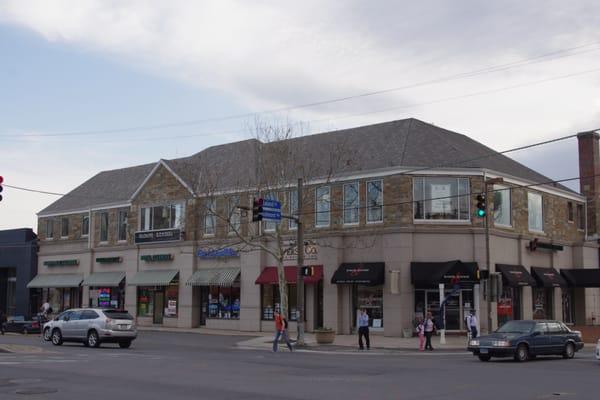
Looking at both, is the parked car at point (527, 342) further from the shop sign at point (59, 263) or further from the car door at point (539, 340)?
the shop sign at point (59, 263)

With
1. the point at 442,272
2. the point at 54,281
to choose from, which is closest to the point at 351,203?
the point at 442,272

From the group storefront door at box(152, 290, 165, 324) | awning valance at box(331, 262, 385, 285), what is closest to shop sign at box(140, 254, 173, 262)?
storefront door at box(152, 290, 165, 324)

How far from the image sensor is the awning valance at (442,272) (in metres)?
37.0

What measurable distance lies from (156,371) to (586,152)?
36879 mm

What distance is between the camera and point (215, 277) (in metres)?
46.0

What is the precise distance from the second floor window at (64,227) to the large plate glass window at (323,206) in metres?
24.8

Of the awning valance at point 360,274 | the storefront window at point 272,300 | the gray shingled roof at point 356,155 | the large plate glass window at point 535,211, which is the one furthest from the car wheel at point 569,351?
the storefront window at point 272,300

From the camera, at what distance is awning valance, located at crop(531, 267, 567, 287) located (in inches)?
1667

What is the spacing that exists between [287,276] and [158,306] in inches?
500

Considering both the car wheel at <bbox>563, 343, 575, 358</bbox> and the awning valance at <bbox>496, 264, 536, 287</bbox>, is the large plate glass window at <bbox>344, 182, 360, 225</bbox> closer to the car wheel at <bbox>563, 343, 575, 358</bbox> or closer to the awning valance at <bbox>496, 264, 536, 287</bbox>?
the awning valance at <bbox>496, 264, 536, 287</bbox>

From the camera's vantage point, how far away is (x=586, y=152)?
48312 millimetres

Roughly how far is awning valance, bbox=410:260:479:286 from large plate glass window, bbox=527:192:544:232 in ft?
24.9

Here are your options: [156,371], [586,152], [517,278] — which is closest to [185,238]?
[517,278]

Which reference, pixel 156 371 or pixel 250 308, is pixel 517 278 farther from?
pixel 156 371
